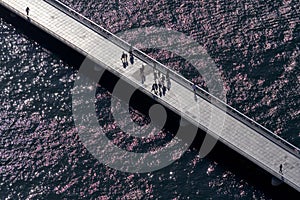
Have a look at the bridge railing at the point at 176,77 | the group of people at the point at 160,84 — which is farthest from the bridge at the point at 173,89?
the group of people at the point at 160,84

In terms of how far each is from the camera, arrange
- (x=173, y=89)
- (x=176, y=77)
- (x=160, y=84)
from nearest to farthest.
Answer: (x=173, y=89) → (x=160, y=84) → (x=176, y=77)

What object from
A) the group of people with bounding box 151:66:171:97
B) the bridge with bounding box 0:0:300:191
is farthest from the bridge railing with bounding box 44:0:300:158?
the group of people with bounding box 151:66:171:97

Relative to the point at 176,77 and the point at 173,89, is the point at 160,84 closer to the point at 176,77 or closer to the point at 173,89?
the point at 173,89

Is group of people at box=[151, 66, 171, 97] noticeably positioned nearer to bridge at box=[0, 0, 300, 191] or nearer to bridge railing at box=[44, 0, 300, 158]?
bridge at box=[0, 0, 300, 191]

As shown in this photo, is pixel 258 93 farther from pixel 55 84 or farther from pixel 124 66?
pixel 55 84

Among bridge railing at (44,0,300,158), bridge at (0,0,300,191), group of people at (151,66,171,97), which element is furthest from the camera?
group of people at (151,66,171,97)

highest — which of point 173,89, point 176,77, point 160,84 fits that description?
point 176,77

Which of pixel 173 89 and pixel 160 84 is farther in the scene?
pixel 160 84

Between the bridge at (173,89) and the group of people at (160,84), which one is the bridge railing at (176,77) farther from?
the group of people at (160,84)

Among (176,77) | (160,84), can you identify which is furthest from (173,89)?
(176,77)
